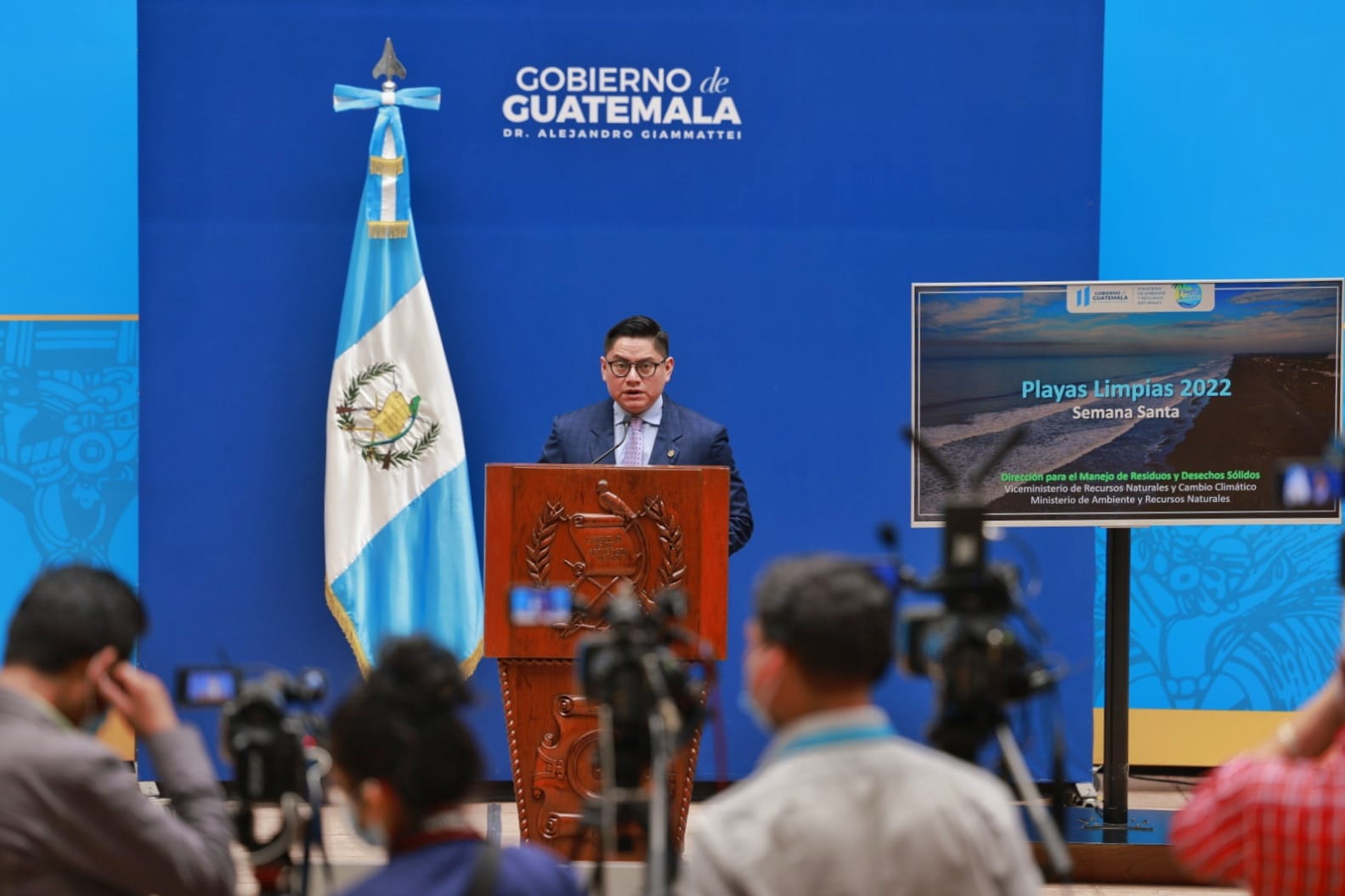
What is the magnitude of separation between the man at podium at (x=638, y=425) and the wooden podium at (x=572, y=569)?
2.61ft

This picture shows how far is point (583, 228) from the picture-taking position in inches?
237

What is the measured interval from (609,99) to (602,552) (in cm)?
243

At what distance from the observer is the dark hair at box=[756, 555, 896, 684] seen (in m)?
1.93

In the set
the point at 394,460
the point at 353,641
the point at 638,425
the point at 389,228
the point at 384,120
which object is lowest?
the point at 353,641

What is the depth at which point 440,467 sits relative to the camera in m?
5.89

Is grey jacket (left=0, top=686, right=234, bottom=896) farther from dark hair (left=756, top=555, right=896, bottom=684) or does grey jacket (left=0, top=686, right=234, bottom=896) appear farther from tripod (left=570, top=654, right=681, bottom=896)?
dark hair (left=756, top=555, right=896, bottom=684)

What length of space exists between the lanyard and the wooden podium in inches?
87.3

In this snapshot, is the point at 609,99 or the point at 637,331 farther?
the point at 609,99

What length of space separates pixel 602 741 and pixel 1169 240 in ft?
15.6

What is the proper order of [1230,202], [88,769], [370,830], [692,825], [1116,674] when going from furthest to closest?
[1230,202], [1116,674], [692,825], [88,769], [370,830]

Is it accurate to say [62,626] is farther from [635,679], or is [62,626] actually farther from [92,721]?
[635,679]

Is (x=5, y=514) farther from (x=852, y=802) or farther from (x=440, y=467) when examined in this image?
(x=852, y=802)

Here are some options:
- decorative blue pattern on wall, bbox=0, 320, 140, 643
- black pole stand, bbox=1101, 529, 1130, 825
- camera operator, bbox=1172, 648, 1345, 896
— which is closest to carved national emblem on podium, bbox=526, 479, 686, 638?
black pole stand, bbox=1101, 529, 1130, 825

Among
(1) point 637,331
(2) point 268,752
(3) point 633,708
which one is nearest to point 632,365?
(1) point 637,331
